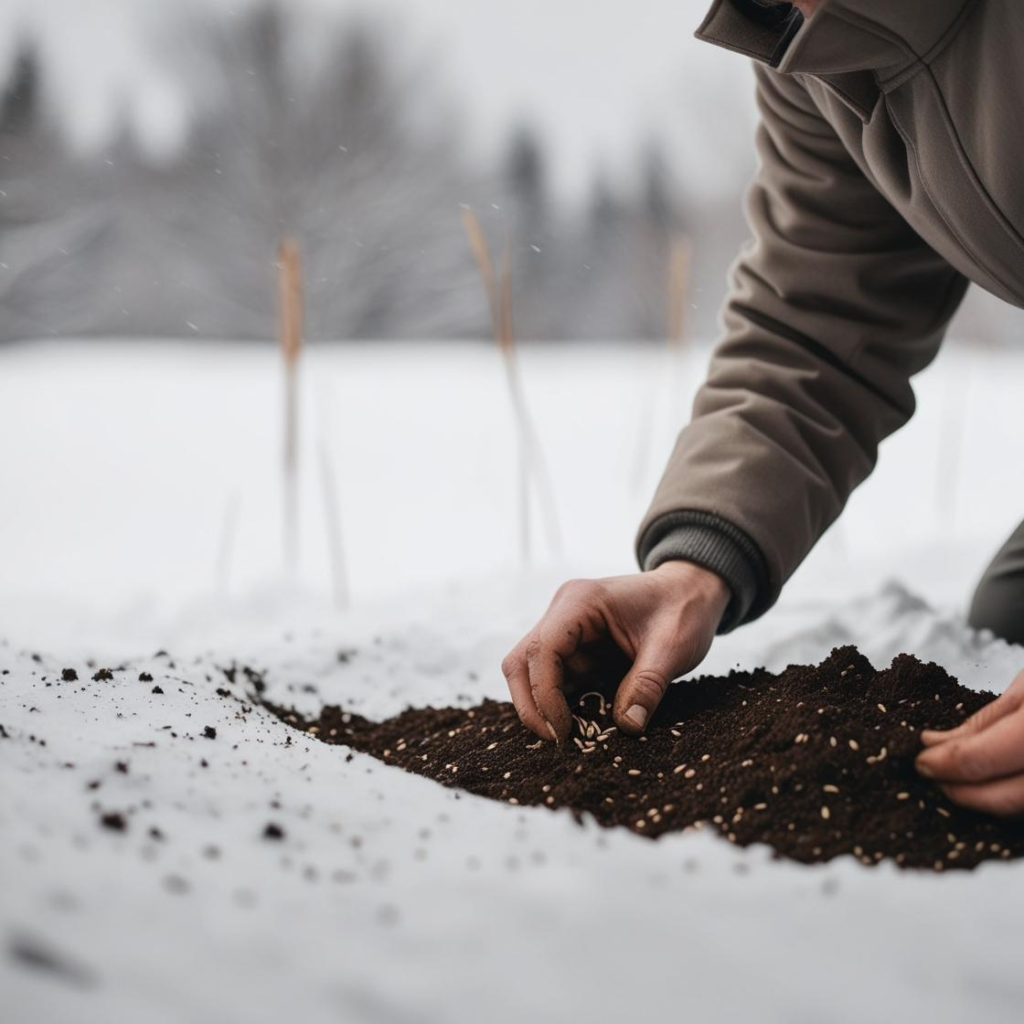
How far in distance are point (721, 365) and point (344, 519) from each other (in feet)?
8.71

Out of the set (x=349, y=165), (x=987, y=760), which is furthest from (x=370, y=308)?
(x=987, y=760)

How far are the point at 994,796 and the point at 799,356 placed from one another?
25.7 inches

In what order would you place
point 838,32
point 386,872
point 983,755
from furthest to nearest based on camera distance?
1. point 838,32
2. point 983,755
3. point 386,872

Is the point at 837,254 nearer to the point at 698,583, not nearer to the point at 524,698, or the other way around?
the point at 698,583

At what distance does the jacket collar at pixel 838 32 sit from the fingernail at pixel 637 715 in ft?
1.91

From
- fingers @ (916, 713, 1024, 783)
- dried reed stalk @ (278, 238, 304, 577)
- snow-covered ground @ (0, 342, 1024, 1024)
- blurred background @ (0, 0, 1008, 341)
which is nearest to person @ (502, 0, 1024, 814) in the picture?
fingers @ (916, 713, 1024, 783)

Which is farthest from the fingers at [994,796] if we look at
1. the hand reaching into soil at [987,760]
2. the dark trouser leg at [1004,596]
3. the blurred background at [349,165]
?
the blurred background at [349,165]

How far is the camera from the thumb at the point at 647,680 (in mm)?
848

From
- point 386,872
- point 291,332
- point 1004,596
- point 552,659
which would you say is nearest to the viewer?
point 386,872

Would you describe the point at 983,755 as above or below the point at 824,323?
below

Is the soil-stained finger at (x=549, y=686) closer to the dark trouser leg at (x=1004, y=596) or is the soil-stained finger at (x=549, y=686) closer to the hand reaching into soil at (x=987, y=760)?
the hand reaching into soil at (x=987, y=760)

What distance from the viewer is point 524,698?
880mm

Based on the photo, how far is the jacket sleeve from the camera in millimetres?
1067

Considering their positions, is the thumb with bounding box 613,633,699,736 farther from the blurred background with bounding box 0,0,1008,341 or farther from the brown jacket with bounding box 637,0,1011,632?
the blurred background with bounding box 0,0,1008,341
